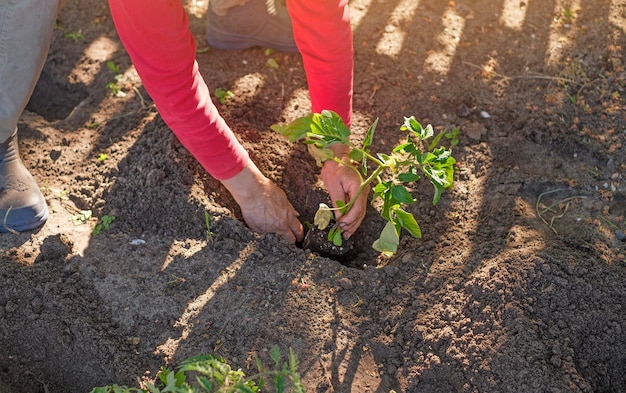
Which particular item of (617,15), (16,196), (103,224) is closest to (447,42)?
(617,15)

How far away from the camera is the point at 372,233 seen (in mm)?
2621

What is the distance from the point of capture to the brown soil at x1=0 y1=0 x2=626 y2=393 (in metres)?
2.21

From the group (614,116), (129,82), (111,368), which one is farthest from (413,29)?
(111,368)

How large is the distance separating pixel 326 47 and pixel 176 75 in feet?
1.61

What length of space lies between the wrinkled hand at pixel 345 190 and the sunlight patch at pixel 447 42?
927mm

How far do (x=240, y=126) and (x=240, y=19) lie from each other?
60cm

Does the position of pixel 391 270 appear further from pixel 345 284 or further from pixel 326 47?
pixel 326 47

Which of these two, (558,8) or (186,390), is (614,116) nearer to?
(558,8)

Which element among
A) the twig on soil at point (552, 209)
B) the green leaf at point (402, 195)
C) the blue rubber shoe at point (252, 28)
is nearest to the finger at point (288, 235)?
the green leaf at point (402, 195)

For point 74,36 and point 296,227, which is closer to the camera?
point 296,227

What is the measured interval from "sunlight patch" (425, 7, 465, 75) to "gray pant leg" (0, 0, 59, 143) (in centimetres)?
163

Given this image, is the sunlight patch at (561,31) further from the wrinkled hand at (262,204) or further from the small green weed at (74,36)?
the small green weed at (74,36)

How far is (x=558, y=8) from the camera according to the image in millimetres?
3436

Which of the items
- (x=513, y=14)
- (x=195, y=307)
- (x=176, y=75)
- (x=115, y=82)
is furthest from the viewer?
(x=513, y=14)
